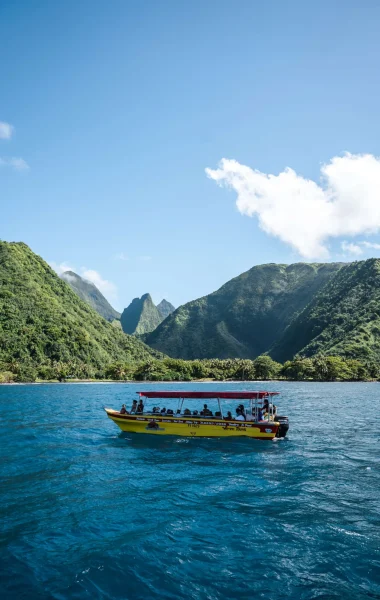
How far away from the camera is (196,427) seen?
37.3 metres

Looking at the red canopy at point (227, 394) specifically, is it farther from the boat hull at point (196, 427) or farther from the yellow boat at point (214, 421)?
the boat hull at point (196, 427)

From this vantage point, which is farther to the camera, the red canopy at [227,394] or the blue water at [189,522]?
the red canopy at [227,394]

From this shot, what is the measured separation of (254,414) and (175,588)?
26326 mm

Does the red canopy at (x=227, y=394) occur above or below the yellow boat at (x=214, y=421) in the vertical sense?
above

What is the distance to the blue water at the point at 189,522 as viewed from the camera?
12781 mm

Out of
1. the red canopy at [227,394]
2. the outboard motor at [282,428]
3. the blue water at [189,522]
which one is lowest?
the blue water at [189,522]

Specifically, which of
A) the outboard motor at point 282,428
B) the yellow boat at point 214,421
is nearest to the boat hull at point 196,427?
the yellow boat at point 214,421

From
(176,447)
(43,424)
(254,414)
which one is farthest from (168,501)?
(43,424)

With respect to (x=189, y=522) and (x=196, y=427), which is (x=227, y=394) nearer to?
(x=196, y=427)

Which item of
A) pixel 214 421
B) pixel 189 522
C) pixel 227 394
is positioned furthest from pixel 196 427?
pixel 189 522

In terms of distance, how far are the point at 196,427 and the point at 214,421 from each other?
5.90ft

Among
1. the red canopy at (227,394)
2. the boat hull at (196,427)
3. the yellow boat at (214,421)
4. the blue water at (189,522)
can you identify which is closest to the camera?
the blue water at (189,522)

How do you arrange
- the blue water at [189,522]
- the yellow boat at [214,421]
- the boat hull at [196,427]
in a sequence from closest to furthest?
the blue water at [189,522] < the boat hull at [196,427] < the yellow boat at [214,421]

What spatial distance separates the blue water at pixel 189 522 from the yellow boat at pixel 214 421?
3236 mm
